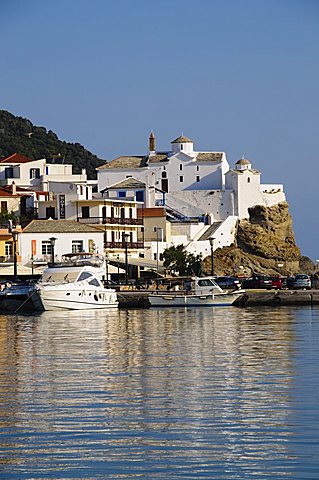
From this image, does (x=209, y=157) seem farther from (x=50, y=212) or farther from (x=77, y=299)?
(x=77, y=299)

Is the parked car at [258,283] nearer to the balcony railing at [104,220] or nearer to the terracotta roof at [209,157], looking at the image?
the balcony railing at [104,220]

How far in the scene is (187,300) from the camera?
5231 cm

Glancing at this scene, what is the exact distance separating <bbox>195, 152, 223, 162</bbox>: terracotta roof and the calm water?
6251 centimetres

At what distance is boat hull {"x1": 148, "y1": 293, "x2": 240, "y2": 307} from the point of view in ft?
171

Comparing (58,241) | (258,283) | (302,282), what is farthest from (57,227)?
(302,282)

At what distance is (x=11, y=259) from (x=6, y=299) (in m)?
17.2

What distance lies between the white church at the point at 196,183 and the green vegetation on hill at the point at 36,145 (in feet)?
135

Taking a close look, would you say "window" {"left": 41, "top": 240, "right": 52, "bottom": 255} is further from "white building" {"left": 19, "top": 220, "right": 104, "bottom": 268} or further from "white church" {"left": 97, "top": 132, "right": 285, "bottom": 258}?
"white church" {"left": 97, "top": 132, "right": 285, "bottom": 258}

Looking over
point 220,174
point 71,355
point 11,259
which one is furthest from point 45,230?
point 71,355

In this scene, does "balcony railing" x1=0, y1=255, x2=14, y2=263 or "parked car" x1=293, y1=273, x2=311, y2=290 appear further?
"balcony railing" x1=0, y1=255, x2=14, y2=263

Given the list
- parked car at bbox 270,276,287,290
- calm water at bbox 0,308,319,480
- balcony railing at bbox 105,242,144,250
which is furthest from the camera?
balcony railing at bbox 105,242,144,250

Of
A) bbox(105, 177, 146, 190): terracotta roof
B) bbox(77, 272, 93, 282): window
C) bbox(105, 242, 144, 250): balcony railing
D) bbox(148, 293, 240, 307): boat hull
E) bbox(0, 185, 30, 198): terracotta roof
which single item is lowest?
bbox(148, 293, 240, 307): boat hull

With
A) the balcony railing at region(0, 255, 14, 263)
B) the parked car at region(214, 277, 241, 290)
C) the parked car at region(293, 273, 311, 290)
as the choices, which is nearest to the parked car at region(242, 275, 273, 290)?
the parked car at region(214, 277, 241, 290)

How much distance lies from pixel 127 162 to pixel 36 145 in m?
53.9
